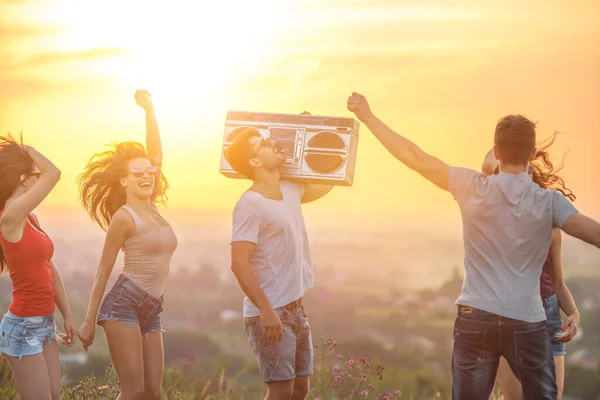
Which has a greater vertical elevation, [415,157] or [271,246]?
[415,157]

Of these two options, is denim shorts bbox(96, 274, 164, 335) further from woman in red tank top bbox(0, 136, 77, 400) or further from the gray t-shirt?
the gray t-shirt

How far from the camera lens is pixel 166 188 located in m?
5.79

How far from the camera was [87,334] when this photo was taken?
5.16m

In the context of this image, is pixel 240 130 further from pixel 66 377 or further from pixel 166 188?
pixel 66 377

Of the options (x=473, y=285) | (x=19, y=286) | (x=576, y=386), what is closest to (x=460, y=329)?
(x=473, y=285)

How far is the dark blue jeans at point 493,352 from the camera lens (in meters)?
4.01

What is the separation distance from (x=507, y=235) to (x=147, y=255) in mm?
2131

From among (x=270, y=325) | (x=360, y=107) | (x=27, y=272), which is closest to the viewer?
(x=360, y=107)

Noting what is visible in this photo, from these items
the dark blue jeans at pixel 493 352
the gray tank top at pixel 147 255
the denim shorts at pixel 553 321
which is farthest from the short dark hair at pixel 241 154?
the denim shorts at pixel 553 321

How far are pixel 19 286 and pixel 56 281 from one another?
283mm

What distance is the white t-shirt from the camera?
15.8ft

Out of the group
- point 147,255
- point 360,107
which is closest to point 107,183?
point 147,255

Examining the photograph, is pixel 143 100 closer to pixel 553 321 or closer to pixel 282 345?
pixel 282 345

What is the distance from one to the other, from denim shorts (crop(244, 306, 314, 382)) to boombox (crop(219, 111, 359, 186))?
806mm
